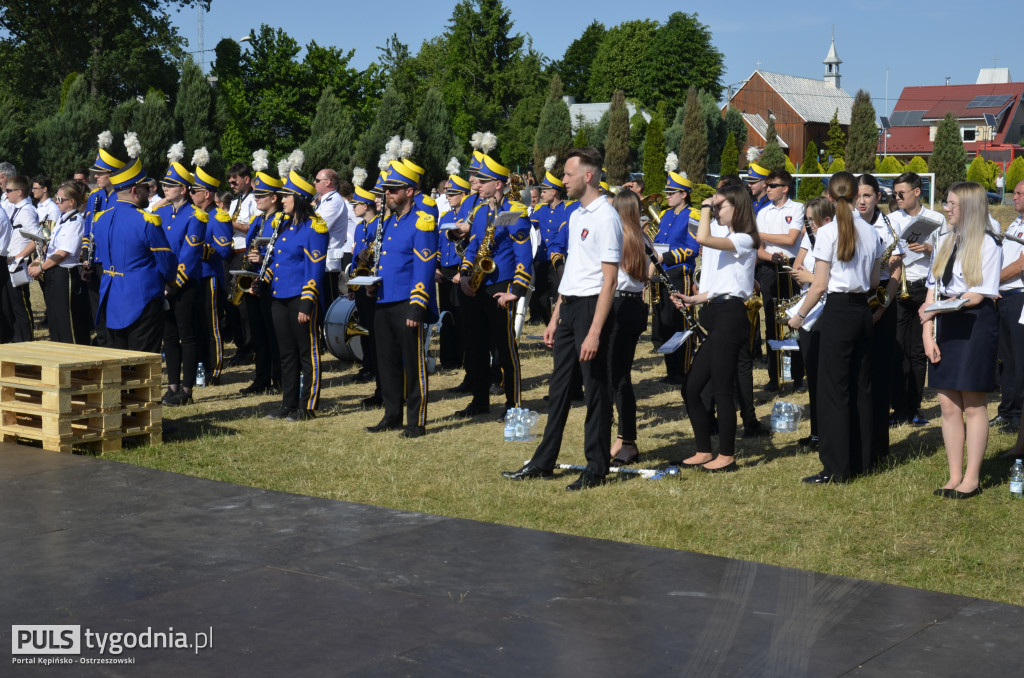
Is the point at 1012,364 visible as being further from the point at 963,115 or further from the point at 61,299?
the point at 963,115

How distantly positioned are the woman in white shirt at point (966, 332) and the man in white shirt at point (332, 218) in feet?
21.4

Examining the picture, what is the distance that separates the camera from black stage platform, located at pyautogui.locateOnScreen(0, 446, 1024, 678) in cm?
456

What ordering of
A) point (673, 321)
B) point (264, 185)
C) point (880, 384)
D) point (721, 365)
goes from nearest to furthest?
point (721, 365) → point (880, 384) → point (264, 185) → point (673, 321)

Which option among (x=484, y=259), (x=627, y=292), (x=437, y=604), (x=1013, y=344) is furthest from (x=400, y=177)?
(x=1013, y=344)

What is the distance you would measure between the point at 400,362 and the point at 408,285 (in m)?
0.71

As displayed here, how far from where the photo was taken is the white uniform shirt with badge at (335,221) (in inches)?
502

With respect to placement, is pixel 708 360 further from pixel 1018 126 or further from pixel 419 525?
pixel 1018 126

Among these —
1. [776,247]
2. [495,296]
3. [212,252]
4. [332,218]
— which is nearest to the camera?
[495,296]

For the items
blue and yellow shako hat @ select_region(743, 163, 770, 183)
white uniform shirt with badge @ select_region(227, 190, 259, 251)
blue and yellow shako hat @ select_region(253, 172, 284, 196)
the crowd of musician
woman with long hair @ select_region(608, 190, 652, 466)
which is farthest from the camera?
white uniform shirt with badge @ select_region(227, 190, 259, 251)

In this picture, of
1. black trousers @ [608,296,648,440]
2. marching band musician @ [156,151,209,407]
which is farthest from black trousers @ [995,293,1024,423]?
marching band musician @ [156,151,209,407]

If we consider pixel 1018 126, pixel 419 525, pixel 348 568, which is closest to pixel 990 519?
pixel 419 525

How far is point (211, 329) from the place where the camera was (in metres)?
11.9

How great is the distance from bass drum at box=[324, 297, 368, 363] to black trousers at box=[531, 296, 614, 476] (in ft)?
15.2

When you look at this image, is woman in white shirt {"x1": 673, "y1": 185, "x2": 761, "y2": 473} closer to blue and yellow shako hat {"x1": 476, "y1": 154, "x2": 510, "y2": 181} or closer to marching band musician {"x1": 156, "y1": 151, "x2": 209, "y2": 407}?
blue and yellow shako hat {"x1": 476, "y1": 154, "x2": 510, "y2": 181}
